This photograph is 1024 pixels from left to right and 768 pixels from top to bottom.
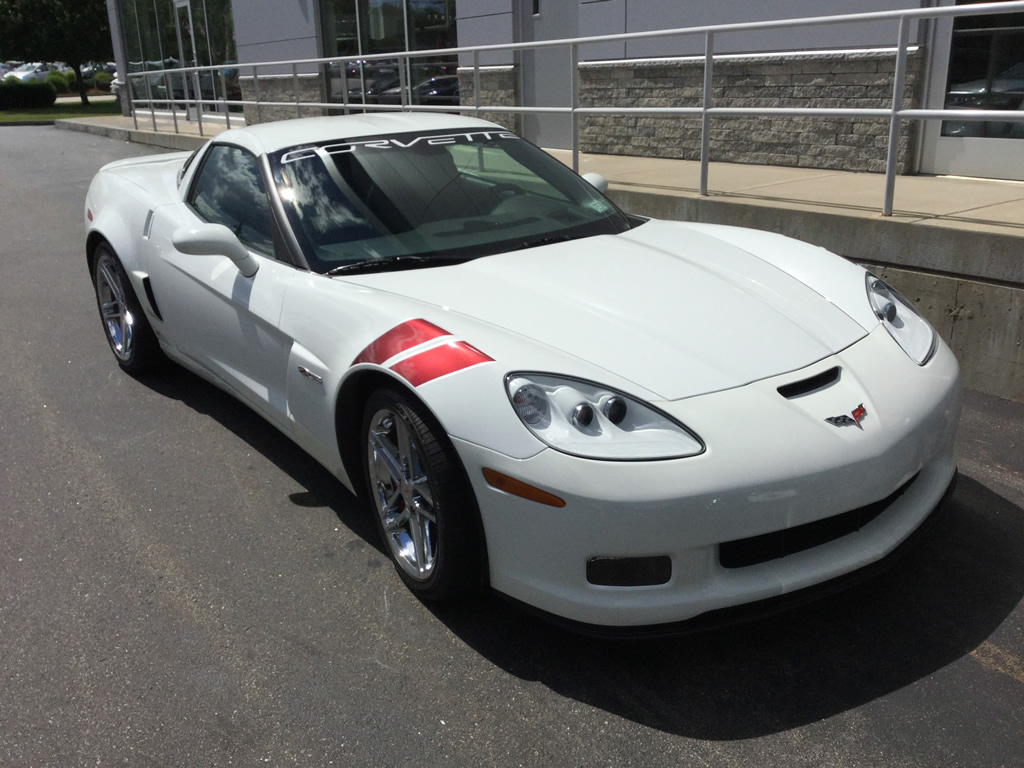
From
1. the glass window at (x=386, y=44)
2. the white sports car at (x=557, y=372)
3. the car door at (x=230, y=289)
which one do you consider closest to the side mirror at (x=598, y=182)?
the white sports car at (x=557, y=372)

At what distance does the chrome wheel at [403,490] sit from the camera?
290cm

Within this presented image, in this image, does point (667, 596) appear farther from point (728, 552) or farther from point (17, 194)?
point (17, 194)

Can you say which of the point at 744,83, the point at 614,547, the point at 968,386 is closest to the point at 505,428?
the point at 614,547

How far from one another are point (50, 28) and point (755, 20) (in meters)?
35.0

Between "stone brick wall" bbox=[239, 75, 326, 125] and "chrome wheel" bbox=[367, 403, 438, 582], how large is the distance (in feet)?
38.9

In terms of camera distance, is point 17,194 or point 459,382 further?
point 17,194

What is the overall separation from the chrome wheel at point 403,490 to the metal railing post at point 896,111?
3.51 metres

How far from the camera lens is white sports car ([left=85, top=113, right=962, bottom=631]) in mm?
2496

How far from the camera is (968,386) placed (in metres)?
4.86

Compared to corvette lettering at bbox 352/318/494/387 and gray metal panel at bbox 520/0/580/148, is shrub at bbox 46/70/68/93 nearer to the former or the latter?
gray metal panel at bbox 520/0/580/148

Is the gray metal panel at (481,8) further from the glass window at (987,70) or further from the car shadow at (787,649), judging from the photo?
the car shadow at (787,649)

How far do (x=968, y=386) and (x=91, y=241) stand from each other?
4884mm

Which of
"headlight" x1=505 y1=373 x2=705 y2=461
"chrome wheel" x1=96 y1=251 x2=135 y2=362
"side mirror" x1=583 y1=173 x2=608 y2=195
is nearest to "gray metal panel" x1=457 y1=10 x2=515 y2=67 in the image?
"chrome wheel" x1=96 y1=251 x2=135 y2=362

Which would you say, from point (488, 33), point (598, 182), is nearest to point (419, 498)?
point (598, 182)
